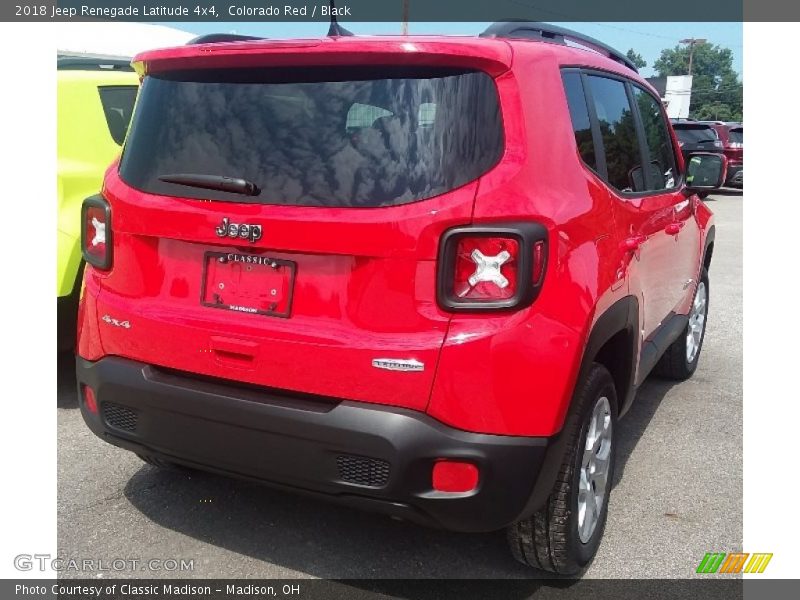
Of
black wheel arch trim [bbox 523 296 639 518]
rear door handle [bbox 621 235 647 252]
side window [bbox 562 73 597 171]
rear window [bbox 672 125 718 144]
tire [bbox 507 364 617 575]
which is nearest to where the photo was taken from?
black wheel arch trim [bbox 523 296 639 518]

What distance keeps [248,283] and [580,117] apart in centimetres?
134

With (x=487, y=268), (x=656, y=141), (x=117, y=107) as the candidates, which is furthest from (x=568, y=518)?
(x=117, y=107)

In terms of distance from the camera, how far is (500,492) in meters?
2.36

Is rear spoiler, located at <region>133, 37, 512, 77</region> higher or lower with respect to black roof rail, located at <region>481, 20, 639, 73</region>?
lower

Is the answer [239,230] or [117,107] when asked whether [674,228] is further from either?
[117,107]

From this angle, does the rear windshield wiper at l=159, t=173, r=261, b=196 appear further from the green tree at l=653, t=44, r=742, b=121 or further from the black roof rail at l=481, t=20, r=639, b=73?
the green tree at l=653, t=44, r=742, b=121

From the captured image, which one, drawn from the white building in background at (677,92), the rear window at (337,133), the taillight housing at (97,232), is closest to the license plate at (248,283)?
the rear window at (337,133)

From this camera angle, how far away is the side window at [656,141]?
12.7 feet

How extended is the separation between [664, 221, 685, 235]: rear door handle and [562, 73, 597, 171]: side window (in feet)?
3.64

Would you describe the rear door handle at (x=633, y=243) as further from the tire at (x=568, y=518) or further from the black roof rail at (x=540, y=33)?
the black roof rail at (x=540, y=33)

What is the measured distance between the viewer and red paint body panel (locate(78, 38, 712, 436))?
2289 mm

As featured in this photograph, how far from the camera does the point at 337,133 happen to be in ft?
7.96

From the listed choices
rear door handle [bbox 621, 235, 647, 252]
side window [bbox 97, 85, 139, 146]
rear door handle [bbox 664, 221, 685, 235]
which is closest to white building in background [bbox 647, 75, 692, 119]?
rear door handle [bbox 664, 221, 685, 235]

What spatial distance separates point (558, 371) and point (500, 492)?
0.41m
